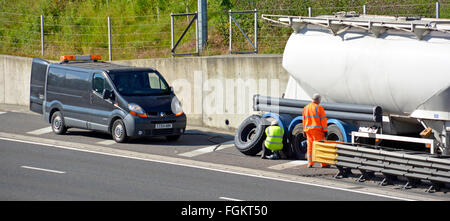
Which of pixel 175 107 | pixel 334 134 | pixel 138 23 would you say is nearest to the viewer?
pixel 334 134

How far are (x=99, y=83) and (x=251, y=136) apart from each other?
14.1 ft

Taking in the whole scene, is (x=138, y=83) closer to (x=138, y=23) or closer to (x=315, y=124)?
(x=315, y=124)

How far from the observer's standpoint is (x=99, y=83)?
2002 cm

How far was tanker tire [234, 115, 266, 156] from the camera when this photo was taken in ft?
59.1

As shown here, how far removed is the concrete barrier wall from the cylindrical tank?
275 cm

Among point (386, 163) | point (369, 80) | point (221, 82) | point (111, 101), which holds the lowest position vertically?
point (386, 163)

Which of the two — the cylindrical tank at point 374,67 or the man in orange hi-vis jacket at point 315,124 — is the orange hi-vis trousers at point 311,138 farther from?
the cylindrical tank at point 374,67

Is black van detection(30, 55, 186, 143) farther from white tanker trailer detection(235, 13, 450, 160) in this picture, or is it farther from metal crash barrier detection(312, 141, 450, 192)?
metal crash barrier detection(312, 141, 450, 192)

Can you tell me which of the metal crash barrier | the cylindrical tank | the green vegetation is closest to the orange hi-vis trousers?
the metal crash barrier

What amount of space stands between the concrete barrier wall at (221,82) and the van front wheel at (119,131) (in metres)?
3.73

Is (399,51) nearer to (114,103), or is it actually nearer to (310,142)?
(310,142)

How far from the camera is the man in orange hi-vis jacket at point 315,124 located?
16609 mm

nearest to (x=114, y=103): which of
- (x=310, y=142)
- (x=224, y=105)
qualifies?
(x=224, y=105)

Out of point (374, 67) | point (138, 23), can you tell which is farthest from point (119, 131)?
point (138, 23)
